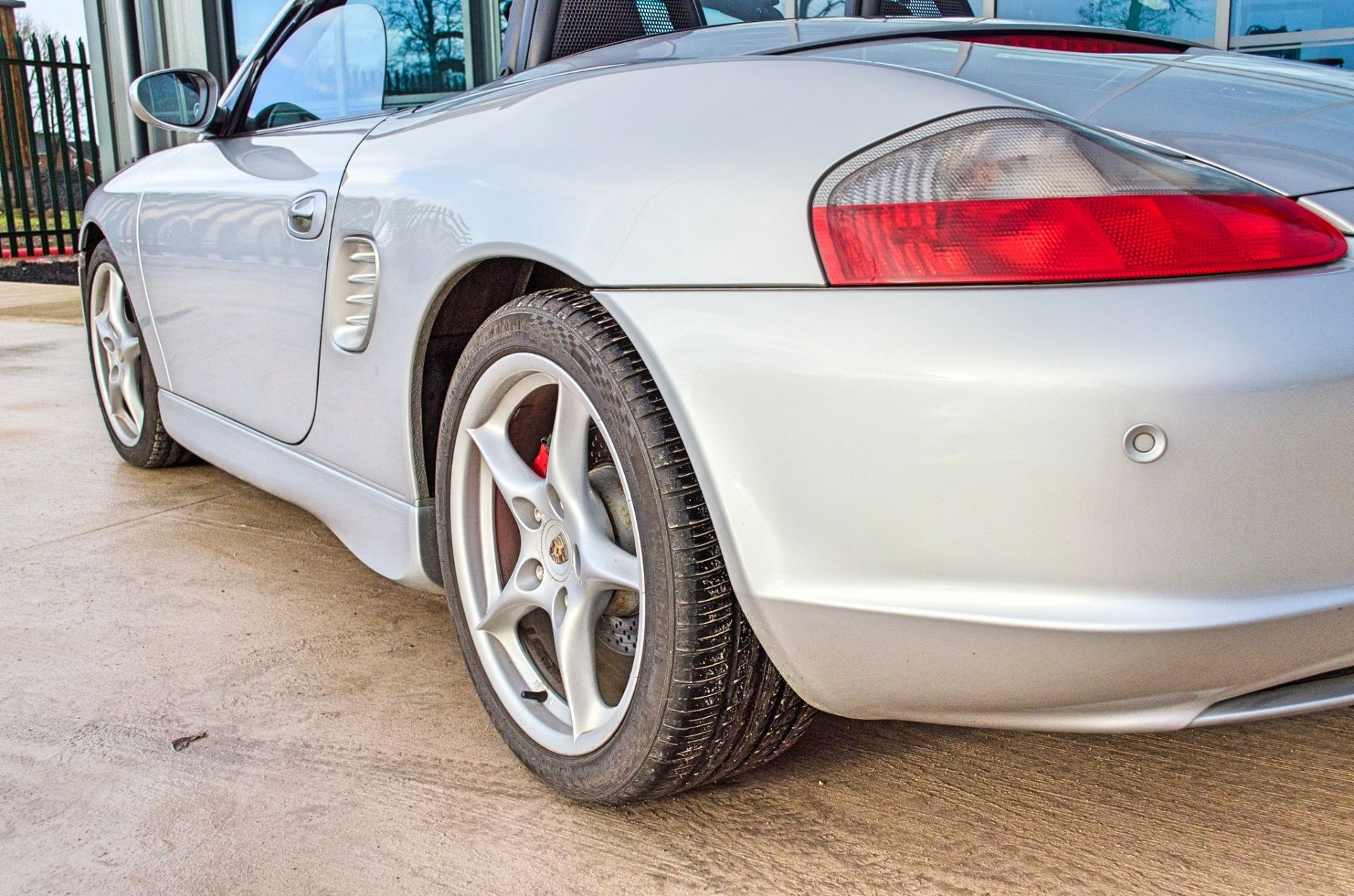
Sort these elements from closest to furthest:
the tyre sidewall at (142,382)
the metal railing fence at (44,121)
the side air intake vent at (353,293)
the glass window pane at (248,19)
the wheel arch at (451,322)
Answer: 1. the wheel arch at (451,322)
2. the side air intake vent at (353,293)
3. the tyre sidewall at (142,382)
4. the glass window pane at (248,19)
5. the metal railing fence at (44,121)

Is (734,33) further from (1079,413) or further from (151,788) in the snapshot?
(151,788)

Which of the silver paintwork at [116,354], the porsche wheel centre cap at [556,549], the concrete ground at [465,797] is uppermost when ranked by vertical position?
the porsche wheel centre cap at [556,549]

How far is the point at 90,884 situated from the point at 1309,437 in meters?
1.63

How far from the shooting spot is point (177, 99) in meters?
3.11

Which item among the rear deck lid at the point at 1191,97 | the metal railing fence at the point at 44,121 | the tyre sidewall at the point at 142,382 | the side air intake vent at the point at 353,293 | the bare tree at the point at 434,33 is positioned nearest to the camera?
the rear deck lid at the point at 1191,97

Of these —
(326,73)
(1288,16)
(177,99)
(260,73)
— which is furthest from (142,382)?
(1288,16)

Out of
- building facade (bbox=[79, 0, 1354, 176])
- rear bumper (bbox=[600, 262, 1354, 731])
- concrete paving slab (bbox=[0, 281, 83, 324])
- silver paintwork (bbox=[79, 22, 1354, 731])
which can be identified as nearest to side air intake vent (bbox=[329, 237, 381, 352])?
silver paintwork (bbox=[79, 22, 1354, 731])

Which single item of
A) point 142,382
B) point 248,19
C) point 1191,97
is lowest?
point 142,382

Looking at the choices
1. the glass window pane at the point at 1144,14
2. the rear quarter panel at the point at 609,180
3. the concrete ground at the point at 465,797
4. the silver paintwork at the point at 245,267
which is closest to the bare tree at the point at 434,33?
the silver paintwork at the point at 245,267

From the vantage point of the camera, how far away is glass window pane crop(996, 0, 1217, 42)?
6.06 m

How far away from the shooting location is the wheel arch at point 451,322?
1965 millimetres

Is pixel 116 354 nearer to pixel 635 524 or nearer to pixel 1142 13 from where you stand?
pixel 635 524

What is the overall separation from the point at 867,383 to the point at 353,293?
3.98 ft

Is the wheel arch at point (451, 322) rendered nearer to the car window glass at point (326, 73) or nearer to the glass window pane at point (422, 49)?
the glass window pane at point (422, 49)
